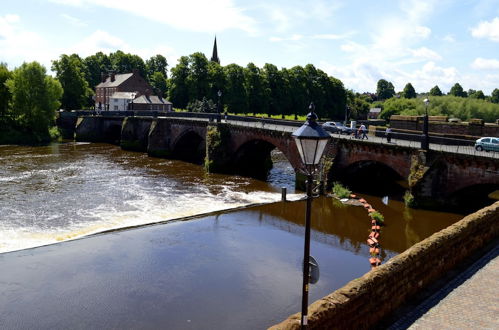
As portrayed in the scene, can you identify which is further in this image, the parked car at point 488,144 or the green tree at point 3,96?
the green tree at point 3,96

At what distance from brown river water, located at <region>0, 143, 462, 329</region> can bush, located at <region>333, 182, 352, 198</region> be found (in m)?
0.85

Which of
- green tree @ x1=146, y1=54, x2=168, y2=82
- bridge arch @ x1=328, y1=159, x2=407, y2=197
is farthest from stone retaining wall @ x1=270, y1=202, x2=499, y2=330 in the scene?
green tree @ x1=146, y1=54, x2=168, y2=82

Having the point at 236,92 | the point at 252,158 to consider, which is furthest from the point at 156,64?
the point at 252,158

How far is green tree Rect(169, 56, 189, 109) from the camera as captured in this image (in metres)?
90.9

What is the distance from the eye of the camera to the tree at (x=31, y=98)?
70250mm

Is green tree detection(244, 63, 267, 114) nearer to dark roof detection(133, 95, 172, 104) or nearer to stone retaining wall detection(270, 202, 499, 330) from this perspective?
dark roof detection(133, 95, 172, 104)

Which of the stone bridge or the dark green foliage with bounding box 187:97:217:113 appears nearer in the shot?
the stone bridge

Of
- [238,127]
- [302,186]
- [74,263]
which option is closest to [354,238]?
[302,186]

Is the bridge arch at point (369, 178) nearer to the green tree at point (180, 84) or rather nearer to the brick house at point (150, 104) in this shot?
the green tree at point (180, 84)

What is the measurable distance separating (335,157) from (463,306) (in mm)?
24224

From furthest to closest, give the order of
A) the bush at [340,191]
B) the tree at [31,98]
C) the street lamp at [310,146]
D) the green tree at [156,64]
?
1. the green tree at [156,64]
2. the tree at [31,98]
3. the bush at [340,191]
4. the street lamp at [310,146]

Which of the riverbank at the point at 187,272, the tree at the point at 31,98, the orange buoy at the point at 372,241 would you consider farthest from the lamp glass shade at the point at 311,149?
the tree at the point at 31,98

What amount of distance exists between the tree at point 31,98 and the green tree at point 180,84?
2752cm

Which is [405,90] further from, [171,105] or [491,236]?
[491,236]
